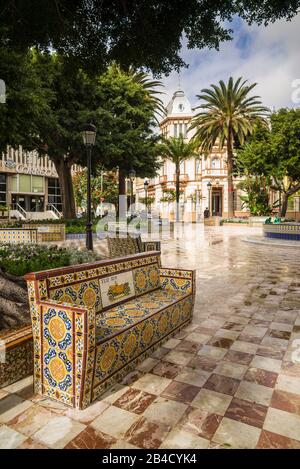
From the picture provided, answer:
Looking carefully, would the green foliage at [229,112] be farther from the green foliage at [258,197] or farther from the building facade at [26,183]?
the building facade at [26,183]

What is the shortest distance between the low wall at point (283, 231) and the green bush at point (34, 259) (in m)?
14.2

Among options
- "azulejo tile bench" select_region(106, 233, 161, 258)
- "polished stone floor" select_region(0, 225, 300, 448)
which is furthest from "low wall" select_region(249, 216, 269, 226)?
"polished stone floor" select_region(0, 225, 300, 448)

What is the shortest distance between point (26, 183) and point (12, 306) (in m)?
43.9

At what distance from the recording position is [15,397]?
285 cm

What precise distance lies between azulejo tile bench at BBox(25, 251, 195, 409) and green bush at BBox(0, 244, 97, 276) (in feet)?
4.87

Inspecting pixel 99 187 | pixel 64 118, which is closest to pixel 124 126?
pixel 64 118

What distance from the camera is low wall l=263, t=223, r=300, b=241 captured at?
16641 millimetres

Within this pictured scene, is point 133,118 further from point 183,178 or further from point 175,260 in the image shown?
point 183,178

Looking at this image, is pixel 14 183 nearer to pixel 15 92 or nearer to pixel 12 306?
pixel 15 92

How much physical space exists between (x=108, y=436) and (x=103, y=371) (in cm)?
60

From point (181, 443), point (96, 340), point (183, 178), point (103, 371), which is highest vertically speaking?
point (183, 178)

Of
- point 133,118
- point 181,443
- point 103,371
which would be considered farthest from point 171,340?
point 133,118

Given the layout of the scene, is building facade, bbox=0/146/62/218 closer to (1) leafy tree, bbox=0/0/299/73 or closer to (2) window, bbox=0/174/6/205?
(2) window, bbox=0/174/6/205

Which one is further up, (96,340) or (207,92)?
(207,92)
